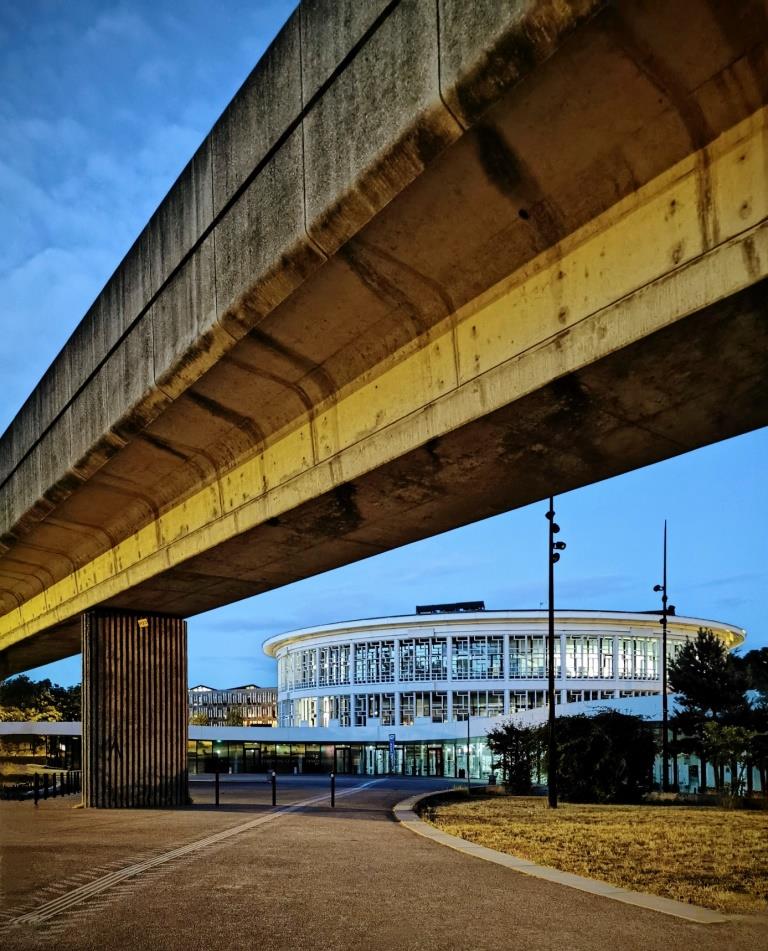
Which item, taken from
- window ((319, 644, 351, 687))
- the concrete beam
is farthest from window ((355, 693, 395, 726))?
the concrete beam

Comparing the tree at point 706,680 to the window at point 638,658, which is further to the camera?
the window at point 638,658

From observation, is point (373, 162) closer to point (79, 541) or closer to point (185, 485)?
point (185, 485)

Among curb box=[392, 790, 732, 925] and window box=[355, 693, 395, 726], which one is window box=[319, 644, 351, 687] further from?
curb box=[392, 790, 732, 925]

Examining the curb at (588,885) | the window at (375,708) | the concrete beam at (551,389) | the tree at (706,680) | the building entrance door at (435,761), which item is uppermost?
the concrete beam at (551,389)

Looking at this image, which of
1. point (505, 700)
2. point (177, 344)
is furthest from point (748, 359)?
point (505, 700)

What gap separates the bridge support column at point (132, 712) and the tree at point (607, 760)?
12.0 metres

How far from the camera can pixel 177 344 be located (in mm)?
10117

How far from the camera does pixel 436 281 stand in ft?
27.0

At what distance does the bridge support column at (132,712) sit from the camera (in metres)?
20.1

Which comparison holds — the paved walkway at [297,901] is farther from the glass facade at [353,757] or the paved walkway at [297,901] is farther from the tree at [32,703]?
the tree at [32,703]

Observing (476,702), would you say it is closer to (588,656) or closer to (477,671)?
(477,671)

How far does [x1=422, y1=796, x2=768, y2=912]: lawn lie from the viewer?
9.99 m

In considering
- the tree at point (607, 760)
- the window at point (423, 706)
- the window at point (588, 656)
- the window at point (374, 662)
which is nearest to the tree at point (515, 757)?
the tree at point (607, 760)

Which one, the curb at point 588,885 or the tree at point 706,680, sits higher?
the curb at point 588,885
